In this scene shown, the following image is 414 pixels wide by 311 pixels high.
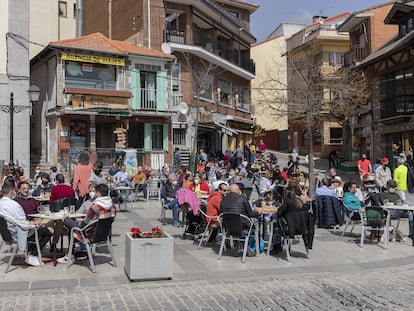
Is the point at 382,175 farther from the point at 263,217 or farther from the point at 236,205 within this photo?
the point at 236,205

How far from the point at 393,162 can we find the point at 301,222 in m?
19.8

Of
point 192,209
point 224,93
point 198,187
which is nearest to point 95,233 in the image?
point 192,209

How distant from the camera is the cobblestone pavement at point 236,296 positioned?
19.0 ft

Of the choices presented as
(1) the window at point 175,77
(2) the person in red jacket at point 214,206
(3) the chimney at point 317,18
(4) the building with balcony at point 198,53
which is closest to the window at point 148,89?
(4) the building with balcony at point 198,53

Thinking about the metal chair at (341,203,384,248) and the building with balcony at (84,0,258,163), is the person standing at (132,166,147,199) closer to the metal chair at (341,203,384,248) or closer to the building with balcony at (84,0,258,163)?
the metal chair at (341,203,384,248)

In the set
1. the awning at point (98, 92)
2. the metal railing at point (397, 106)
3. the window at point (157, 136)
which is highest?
the awning at point (98, 92)

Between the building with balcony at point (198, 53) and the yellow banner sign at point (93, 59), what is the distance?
3408 mm

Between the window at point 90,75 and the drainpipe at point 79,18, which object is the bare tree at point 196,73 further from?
the drainpipe at point 79,18

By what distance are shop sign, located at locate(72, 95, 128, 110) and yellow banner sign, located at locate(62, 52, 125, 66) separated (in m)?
→ 1.99

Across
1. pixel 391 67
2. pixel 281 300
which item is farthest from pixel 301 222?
pixel 391 67

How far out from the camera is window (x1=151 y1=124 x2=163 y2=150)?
27328 mm

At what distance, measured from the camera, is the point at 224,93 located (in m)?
34.5

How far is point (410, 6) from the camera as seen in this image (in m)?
25.6

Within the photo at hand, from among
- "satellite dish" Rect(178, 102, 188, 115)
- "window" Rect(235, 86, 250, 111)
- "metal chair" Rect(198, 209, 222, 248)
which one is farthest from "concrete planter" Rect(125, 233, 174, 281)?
"window" Rect(235, 86, 250, 111)
